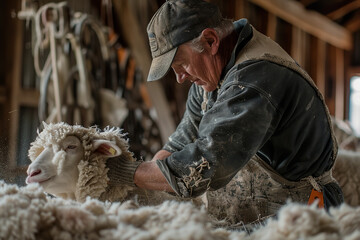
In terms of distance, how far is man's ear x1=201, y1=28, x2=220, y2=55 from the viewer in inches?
75.0

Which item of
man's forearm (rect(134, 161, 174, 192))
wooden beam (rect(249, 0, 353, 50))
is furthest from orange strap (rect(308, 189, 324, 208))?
wooden beam (rect(249, 0, 353, 50))

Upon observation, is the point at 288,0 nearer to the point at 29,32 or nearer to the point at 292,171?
the point at 29,32

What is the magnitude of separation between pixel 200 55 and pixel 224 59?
0.13 metres

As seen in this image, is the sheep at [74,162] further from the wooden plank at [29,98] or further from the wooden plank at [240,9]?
the wooden plank at [240,9]

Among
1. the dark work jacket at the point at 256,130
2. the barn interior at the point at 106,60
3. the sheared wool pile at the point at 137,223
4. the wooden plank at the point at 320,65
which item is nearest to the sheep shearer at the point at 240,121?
the dark work jacket at the point at 256,130

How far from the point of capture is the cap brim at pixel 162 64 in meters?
1.88

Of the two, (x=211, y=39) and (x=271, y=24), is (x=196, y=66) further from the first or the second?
(x=271, y=24)

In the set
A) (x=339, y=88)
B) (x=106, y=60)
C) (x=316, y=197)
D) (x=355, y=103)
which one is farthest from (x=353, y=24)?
(x=316, y=197)

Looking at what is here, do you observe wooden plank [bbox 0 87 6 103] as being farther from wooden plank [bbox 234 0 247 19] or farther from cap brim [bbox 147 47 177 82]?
cap brim [bbox 147 47 177 82]

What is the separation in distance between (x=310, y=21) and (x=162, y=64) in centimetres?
599

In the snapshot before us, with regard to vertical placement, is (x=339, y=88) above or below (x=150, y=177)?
below

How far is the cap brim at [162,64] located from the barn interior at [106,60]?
139cm

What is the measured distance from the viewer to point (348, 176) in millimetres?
3502

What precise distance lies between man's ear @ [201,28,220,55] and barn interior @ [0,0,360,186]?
132cm
